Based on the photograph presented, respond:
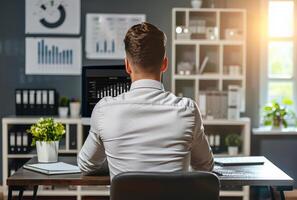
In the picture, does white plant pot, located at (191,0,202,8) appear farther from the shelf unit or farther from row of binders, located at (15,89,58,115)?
row of binders, located at (15,89,58,115)

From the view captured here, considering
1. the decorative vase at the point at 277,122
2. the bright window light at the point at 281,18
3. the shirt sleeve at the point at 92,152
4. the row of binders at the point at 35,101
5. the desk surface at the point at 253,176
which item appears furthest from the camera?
the bright window light at the point at 281,18

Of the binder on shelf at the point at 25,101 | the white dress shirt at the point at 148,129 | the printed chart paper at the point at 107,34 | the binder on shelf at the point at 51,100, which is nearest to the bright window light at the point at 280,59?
the printed chart paper at the point at 107,34

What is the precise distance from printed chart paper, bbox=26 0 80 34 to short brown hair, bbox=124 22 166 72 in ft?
10.5

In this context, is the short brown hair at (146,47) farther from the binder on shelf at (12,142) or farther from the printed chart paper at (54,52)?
the printed chart paper at (54,52)

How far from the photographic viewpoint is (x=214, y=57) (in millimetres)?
5191

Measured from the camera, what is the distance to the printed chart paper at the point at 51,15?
5.12 m

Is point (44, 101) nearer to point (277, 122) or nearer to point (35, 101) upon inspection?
point (35, 101)

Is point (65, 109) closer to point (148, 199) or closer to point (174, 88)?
point (174, 88)

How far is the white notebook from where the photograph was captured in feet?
8.23

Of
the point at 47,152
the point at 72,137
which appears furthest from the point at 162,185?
the point at 72,137

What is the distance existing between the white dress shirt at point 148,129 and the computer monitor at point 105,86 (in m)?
1.00

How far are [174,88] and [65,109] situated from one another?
3.36 ft

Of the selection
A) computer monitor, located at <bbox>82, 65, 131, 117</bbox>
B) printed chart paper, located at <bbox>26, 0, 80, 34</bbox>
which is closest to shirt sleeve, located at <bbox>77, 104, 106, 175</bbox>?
computer monitor, located at <bbox>82, 65, 131, 117</bbox>

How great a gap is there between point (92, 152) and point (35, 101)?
2885 millimetres
